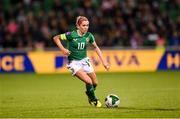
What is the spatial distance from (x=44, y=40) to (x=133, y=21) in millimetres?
4255

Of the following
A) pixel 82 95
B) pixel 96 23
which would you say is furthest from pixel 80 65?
pixel 96 23

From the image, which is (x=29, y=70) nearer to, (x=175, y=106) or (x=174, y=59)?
(x=174, y=59)

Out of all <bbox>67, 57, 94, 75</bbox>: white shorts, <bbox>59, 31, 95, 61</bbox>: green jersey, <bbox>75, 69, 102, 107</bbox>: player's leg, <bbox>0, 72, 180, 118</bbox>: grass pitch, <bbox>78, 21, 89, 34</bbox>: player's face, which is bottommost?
<bbox>0, 72, 180, 118</bbox>: grass pitch

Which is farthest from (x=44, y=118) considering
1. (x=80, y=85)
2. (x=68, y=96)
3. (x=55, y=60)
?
(x=55, y=60)

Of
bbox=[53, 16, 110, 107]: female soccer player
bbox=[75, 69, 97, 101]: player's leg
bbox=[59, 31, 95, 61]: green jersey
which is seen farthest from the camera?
bbox=[59, 31, 95, 61]: green jersey

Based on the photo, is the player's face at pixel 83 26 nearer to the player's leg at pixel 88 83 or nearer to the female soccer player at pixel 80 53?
the female soccer player at pixel 80 53

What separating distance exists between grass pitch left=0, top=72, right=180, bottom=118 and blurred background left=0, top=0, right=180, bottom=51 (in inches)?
93.6

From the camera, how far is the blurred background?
25859 millimetres

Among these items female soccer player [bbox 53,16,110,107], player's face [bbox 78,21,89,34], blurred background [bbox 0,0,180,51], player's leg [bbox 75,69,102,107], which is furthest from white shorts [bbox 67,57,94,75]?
blurred background [bbox 0,0,180,51]

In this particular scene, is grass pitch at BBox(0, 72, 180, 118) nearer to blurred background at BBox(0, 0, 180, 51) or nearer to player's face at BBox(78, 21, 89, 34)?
player's face at BBox(78, 21, 89, 34)

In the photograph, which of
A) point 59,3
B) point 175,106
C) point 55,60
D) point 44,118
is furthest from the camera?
point 59,3

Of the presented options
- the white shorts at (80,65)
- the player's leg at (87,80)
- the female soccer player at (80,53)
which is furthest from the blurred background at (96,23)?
the player's leg at (87,80)

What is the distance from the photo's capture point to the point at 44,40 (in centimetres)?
2586

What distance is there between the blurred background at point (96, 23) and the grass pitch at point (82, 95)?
93.6 inches
